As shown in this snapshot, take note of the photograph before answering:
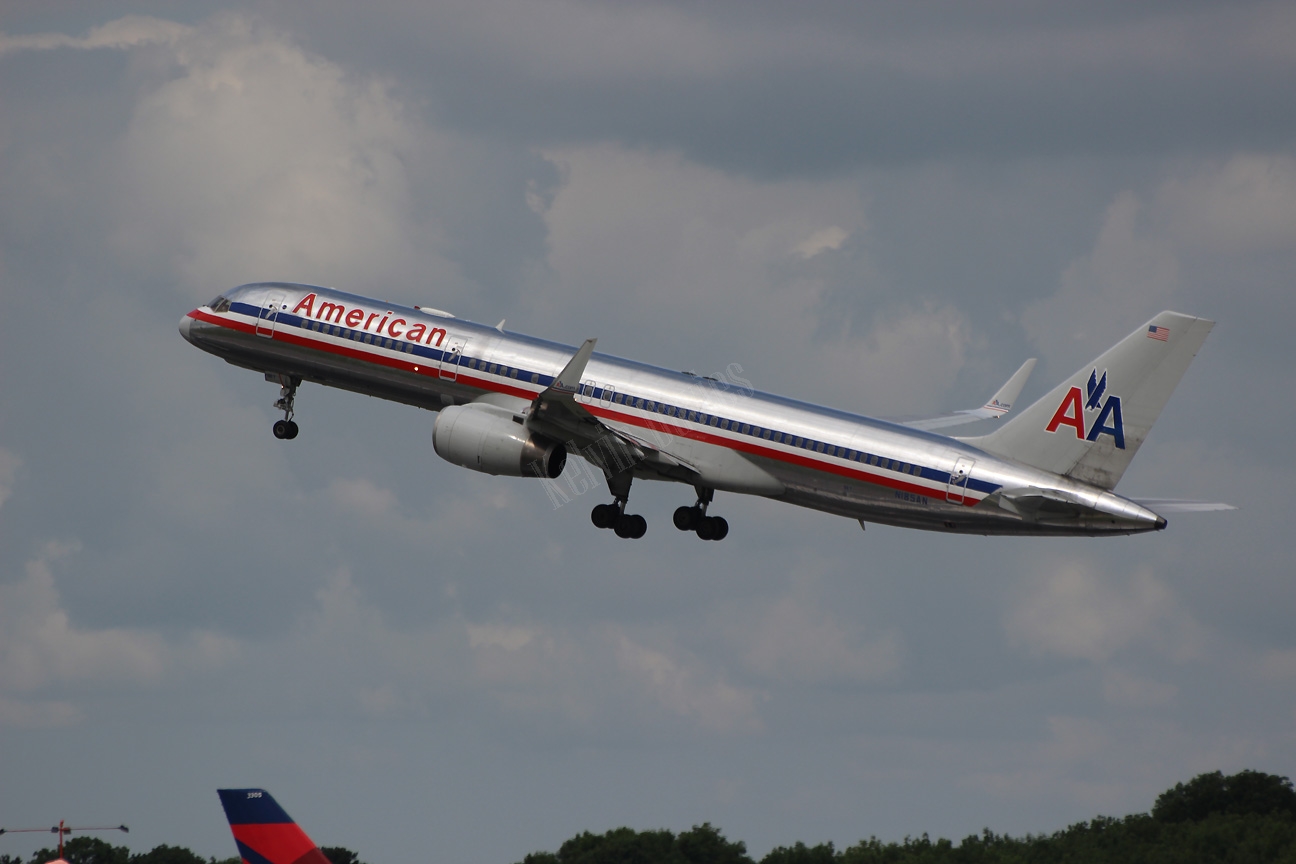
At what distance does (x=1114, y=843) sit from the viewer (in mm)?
124438

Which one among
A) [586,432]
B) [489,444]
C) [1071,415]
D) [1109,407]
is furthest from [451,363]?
[1109,407]

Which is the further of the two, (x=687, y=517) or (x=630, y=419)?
(x=687, y=517)

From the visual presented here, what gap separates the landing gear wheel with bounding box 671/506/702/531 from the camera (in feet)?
287

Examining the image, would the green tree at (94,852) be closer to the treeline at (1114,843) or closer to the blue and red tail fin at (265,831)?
the treeline at (1114,843)

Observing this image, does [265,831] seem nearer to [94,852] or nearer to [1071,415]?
[1071,415]

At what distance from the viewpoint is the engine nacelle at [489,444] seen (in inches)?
3140

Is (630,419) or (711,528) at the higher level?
(630,419)

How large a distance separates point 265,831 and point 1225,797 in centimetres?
7887

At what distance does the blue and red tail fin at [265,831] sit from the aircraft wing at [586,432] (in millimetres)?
16699

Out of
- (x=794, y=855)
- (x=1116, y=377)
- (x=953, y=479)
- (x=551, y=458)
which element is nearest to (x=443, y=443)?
(x=551, y=458)

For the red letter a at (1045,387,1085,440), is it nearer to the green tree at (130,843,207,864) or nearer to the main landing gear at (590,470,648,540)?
the main landing gear at (590,470,648,540)

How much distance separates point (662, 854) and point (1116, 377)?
6841cm

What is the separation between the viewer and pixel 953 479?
250ft

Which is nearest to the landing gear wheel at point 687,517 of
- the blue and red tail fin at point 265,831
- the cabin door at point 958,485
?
the cabin door at point 958,485
